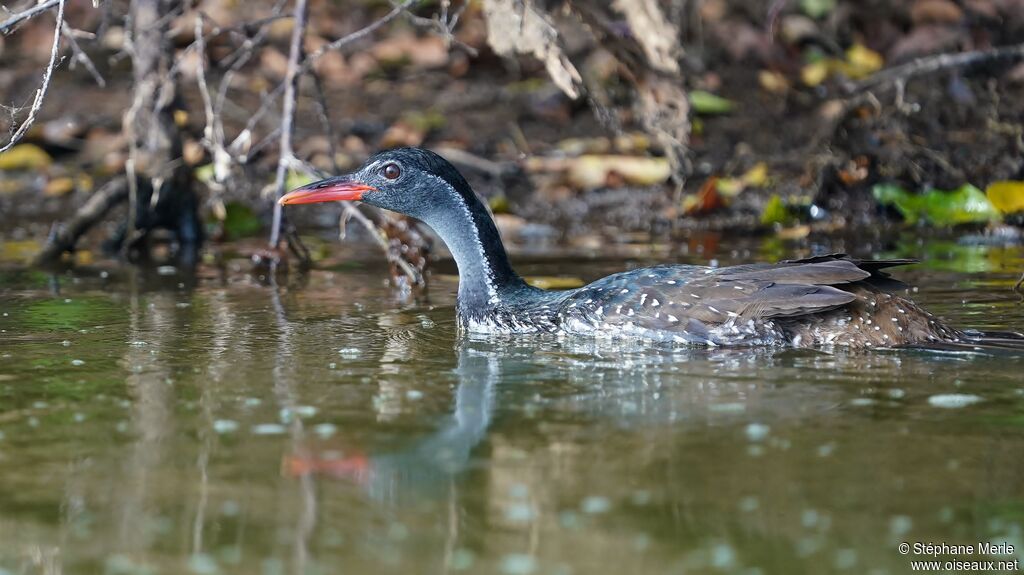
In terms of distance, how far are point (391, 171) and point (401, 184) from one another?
0.29 ft

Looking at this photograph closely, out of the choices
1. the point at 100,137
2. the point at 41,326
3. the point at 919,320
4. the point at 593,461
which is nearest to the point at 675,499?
the point at 593,461

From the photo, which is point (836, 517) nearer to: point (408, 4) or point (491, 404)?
point (491, 404)

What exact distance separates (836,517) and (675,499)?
49 centimetres

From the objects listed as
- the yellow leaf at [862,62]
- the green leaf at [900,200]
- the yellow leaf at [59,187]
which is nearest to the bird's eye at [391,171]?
→ the green leaf at [900,200]

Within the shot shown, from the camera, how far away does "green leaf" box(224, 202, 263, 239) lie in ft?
36.0

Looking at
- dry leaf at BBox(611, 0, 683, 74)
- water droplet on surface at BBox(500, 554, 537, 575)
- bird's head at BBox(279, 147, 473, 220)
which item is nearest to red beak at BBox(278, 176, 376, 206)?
bird's head at BBox(279, 147, 473, 220)

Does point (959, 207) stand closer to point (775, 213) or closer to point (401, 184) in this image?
point (775, 213)

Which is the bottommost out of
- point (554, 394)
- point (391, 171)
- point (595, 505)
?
point (595, 505)

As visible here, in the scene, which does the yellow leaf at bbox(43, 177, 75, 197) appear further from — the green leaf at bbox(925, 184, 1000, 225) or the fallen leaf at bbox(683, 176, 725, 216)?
the green leaf at bbox(925, 184, 1000, 225)

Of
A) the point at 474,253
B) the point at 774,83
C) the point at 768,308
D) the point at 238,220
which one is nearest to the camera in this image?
the point at 768,308

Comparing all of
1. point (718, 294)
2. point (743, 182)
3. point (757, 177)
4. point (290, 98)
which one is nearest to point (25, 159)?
point (290, 98)

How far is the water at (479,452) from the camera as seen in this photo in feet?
13.0

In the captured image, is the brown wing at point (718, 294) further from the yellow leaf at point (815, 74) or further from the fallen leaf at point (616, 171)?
the yellow leaf at point (815, 74)

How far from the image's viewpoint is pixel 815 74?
536 inches
